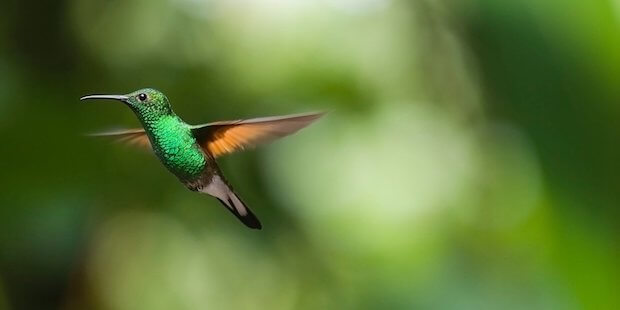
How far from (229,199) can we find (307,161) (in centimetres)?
59

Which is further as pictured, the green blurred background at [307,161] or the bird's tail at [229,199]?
the green blurred background at [307,161]

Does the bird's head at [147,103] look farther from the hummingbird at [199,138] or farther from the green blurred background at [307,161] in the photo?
the green blurred background at [307,161]

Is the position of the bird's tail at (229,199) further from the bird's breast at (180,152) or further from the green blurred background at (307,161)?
the green blurred background at (307,161)

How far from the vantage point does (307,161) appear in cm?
78

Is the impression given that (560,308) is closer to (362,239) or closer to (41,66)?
(362,239)

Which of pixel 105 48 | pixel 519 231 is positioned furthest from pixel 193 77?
pixel 519 231

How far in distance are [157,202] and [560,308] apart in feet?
1.13

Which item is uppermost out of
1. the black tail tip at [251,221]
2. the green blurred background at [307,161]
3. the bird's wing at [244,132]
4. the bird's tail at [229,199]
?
the bird's wing at [244,132]

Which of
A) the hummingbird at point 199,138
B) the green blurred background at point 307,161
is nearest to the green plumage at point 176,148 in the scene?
the hummingbird at point 199,138

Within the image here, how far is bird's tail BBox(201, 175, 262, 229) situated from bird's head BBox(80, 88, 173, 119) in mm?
19

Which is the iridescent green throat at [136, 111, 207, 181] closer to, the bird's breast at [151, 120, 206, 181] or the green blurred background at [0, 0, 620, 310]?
the bird's breast at [151, 120, 206, 181]

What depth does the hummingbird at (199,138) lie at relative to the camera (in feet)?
0.54

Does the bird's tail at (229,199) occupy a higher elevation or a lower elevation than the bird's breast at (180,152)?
lower

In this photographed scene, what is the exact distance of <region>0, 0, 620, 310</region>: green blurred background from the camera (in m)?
0.58
